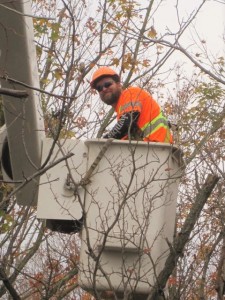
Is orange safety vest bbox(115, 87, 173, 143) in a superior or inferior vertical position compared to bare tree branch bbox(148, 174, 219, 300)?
superior

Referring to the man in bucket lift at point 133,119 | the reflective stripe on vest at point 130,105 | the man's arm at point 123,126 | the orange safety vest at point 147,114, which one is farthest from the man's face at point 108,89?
the man's arm at point 123,126

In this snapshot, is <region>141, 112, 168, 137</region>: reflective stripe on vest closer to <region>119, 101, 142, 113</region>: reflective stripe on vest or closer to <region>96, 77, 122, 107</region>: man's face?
<region>119, 101, 142, 113</region>: reflective stripe on vest

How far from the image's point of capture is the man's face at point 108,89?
549cm

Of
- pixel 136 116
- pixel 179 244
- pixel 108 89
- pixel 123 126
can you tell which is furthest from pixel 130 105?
pixel 179 244

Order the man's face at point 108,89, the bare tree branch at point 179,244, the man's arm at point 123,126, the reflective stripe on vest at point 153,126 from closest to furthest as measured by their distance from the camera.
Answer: the bare tree branch at point 179,244 < the man's arm at point 123,126 < the reflective stripe on vest at point 153,126 < the man's face at point 108,89

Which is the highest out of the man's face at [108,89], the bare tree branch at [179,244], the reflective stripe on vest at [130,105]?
the man's face at [108,89]

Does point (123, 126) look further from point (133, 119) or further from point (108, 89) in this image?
point (108, 89)

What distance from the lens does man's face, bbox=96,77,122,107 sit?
5.49m

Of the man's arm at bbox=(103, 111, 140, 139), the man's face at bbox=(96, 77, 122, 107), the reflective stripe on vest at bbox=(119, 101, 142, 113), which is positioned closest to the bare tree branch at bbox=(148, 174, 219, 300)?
the man's arm at bbox=(103, 111, 140, 139)

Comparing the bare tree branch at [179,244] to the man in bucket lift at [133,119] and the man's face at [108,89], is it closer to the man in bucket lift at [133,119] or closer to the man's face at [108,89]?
the man in bucket lift at [133,119]

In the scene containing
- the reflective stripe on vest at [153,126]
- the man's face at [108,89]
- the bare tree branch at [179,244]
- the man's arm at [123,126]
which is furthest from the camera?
the man's face at [108,89]

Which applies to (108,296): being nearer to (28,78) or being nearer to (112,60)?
(28,78)

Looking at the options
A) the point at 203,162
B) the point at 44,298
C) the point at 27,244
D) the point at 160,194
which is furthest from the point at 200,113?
the point at 160,194

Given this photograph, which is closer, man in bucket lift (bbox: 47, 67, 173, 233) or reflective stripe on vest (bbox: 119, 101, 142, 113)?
man in bucket lift (bbox: 47, 67, 173, 233)
